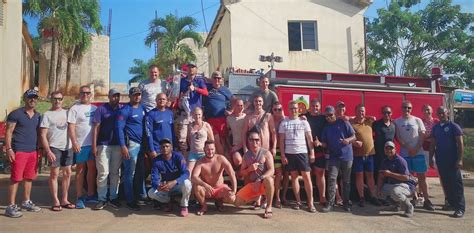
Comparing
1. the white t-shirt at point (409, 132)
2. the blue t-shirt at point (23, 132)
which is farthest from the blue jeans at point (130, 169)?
the white t-shirt at point (409, 132)

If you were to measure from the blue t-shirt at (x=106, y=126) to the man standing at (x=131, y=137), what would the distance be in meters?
0.10

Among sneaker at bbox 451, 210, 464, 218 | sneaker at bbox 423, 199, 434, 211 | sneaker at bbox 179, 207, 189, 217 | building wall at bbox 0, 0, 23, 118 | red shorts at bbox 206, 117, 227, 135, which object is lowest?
sneaker at bbox 451, 210, 464, 218

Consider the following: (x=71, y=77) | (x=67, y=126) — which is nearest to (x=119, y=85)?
(x=71, y=77)

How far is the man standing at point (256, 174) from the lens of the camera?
19.7ft

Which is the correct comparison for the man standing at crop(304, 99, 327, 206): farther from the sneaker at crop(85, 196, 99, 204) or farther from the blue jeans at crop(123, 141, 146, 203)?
the sneaker at crop(85, 196, 99, 204)

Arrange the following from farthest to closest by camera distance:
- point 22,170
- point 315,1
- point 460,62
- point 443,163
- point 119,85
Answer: point 119,85 < point 460,62 < point 315,1 < point 443,163 < point 22,170

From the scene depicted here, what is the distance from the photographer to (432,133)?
22.7 ft

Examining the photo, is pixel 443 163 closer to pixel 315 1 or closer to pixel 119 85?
pixel 315 1

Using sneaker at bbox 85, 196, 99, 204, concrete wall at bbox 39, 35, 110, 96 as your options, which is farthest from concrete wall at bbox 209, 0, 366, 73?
concrete wall at bbox 39, 35, 110, 96

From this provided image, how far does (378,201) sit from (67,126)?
504cm

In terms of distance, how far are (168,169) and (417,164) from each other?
4040 mm

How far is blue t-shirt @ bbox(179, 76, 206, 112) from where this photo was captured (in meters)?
6.82

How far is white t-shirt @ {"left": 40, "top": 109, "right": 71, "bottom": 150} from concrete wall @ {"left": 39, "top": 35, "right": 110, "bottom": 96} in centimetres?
1909

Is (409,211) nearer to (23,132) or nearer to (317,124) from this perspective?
(317,124)
